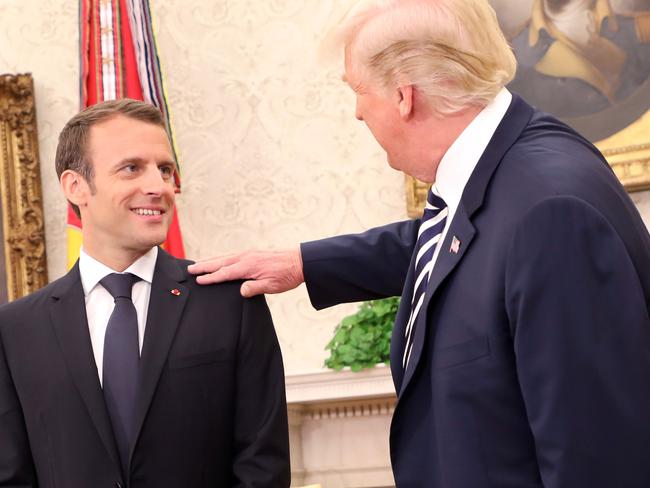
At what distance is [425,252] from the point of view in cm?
210

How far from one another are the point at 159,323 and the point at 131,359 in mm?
111

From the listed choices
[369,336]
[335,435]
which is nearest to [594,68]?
[369,336]

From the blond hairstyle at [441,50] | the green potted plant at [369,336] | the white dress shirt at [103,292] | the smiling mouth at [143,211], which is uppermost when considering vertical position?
the blond hairstyle at [441,50]

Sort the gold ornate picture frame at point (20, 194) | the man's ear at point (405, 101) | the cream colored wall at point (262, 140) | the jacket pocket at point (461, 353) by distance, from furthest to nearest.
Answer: the gold ornate picture frame at point (20, 194)
the cream colored wall at point (262, 140)
the man's ear at point (405, 101)
the jacket pocket at point (461, 353)

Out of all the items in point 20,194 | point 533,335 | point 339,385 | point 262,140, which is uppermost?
point 262,140

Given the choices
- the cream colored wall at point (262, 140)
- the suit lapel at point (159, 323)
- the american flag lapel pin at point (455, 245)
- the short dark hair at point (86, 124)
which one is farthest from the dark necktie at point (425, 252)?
the cream colored wall at point (262, 140)

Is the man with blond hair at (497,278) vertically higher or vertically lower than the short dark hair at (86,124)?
lower

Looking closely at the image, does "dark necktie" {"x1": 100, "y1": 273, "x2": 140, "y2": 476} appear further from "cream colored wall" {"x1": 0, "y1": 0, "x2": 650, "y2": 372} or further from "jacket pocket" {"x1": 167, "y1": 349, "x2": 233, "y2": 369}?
"cream colored wall" {"x1": 0, "y1": 0, "x2": 650, "y2": 372}

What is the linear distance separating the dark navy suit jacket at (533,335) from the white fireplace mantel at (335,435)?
237cm

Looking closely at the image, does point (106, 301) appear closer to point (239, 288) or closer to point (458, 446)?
point (239, 288)

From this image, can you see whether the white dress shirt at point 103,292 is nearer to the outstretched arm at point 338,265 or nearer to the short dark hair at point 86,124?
the outstretched arm at point 338,265

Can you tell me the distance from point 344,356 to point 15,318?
2.08 metres

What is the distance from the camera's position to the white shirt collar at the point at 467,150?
197 centimetres

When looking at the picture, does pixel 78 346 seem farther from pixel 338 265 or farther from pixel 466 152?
pixel 466 152
